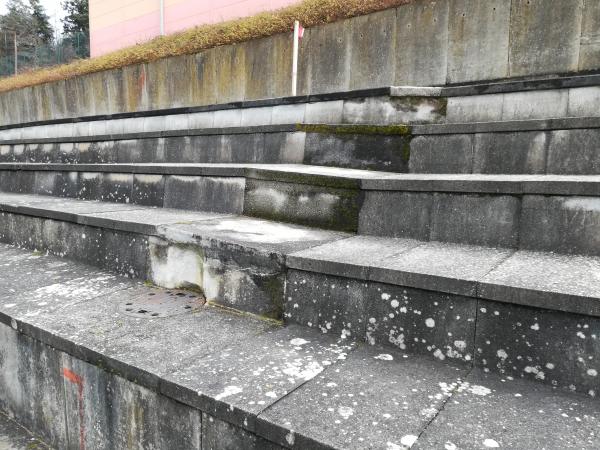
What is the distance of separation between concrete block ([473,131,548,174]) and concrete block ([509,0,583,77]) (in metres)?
3.45

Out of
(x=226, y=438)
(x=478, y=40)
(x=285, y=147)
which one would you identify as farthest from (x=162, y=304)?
(x=478, y=40)

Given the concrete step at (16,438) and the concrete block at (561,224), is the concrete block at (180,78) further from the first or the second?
the concrete block at (561,224)

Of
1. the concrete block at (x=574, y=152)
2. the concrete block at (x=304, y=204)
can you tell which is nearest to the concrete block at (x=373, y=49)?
the concrete block at (x=574, y=152)

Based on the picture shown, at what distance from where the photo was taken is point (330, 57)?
8.32m

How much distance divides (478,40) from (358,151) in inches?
151

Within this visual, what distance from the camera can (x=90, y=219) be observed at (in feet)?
11.4

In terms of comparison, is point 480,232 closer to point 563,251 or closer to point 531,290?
point 563,251

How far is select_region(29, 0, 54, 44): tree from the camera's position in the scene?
3575 cm

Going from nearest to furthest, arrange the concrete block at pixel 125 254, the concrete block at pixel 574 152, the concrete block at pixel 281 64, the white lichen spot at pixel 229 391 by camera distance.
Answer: the white lichen spot at pixel 229 391, the concrete block at pixel 574 152, the concrete block at pixel 125 254, the concrete block at pixel 281 64

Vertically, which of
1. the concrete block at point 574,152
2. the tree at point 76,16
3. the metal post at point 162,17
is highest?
the tree at point 76,16

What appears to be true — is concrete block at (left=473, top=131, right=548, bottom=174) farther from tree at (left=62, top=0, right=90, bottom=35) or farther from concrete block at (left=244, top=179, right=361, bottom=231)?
tree at (left=62, top=0, right=90, bottom=35)

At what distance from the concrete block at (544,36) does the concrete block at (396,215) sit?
15.0ft

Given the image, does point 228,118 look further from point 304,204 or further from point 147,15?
point 147,15

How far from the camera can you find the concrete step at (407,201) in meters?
2.24
